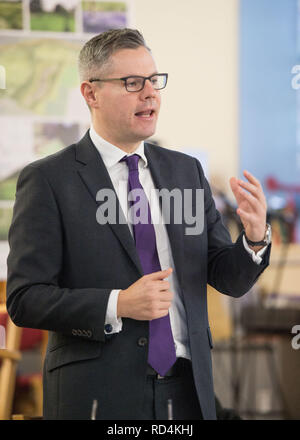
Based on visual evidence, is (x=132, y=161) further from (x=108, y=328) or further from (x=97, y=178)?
(x=108, y=328)

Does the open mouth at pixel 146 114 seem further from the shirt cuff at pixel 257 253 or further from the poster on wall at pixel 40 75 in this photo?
the poster on wall at pixel 40 75

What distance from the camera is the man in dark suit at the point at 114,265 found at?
51.9 inches

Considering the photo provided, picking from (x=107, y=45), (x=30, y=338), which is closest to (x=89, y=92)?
(x=107, y=45)

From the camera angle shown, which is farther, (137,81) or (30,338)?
(30,338)

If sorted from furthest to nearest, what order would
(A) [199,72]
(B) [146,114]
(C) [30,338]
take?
(A) [199,72], (C) [30,338], (B) [146,114]

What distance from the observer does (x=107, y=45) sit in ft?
4.61

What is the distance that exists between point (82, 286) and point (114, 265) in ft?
0.27

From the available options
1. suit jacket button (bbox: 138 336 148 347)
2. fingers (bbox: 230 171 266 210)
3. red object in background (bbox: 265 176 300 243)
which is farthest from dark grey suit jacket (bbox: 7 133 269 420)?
red object in background (bbox: 265 176 300 243)

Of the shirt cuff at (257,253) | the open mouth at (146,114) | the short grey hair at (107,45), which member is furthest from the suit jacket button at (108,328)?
the short grey hair at (107,45)

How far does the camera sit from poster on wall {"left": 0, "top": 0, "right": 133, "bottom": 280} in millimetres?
2557

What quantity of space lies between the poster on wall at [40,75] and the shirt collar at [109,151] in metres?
1.20

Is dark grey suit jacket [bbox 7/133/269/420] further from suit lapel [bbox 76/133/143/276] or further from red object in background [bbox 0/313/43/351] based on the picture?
red object in background [bbox 0/313/43/351]

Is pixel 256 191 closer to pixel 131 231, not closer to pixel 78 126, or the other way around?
pixel 131 231

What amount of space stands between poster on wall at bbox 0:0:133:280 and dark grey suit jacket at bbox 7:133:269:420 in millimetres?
1270
